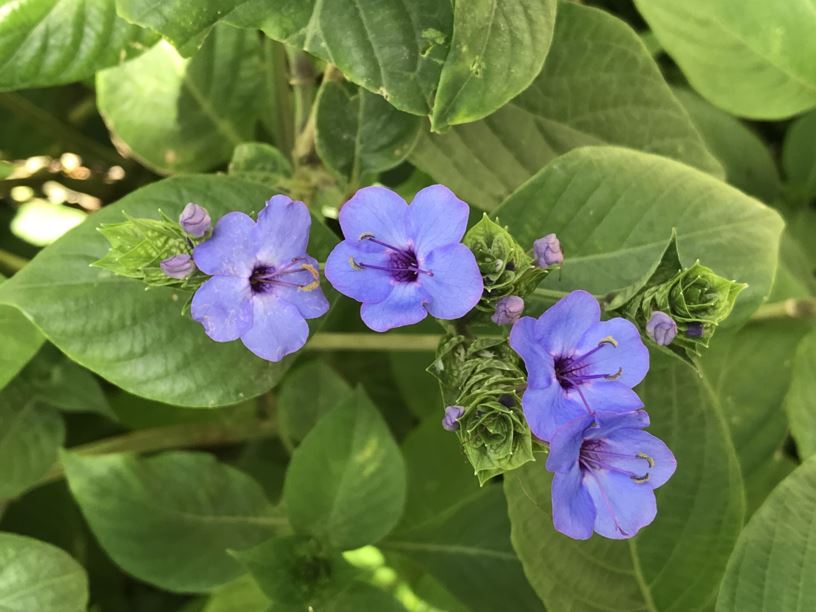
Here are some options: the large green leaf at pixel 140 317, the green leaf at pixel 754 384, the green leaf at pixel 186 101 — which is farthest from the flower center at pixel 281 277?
the green leaf at pixel 754 384

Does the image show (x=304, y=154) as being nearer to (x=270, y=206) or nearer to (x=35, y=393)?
(x=270, y=206)

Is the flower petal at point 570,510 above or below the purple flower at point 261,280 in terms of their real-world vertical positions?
below

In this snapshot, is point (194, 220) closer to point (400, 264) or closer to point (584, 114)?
point (400, 264)

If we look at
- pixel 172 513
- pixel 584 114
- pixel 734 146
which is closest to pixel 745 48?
pixel 584 114

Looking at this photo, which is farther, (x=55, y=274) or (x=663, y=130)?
(x=663, y=130)

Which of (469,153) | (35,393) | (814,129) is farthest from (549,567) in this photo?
(814,129)

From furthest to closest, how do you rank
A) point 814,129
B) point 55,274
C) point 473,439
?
point 814,129 → point 55,274 → point 473,439

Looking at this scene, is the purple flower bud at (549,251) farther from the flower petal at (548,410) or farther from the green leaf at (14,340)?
the green leaf at (14,340)
